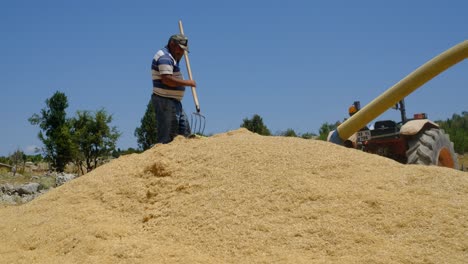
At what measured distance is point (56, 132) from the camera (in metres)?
18.8

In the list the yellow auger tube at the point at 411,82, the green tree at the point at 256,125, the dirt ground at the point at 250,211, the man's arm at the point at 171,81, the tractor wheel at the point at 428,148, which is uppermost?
the green tree at the point at 256,125

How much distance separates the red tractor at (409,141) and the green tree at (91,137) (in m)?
13.7

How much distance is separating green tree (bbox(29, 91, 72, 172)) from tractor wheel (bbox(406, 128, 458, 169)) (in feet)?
49.5

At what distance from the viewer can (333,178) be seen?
3.33 meters

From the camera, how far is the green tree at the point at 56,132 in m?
18.5

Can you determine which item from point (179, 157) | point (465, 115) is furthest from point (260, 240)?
point (465, 115)

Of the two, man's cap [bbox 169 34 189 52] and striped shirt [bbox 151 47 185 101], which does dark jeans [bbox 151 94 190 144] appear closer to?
striped shirt [bbox 151 47 185 101]

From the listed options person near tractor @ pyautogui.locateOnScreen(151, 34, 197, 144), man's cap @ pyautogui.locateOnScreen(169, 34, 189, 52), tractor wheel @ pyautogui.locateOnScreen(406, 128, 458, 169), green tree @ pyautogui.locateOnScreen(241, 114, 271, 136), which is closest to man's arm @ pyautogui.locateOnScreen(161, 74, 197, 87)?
person near tractor @ pyautogui.locateOnScreen(151, 34, 197, 144)

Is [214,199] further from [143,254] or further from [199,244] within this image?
[143,254]

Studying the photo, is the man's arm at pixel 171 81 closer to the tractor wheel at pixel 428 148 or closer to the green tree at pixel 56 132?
the tractor wheel at pixel 428 148

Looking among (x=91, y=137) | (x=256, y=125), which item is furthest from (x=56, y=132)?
(x=256, y=125)

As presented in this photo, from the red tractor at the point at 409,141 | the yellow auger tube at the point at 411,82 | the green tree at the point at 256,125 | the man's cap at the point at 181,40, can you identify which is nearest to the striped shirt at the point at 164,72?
the man's cap at the point at 181,40

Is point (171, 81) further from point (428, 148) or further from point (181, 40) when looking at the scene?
point (428, 148)

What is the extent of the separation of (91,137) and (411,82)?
1561 cm
